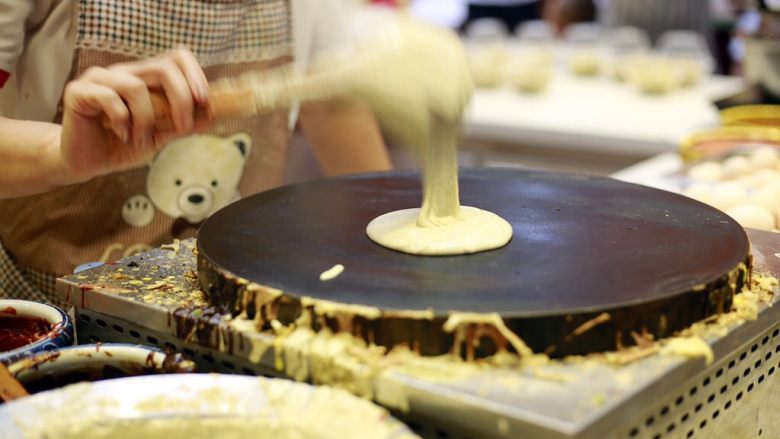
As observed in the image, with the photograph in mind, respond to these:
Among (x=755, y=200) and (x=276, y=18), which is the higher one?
(x=276, y=18)

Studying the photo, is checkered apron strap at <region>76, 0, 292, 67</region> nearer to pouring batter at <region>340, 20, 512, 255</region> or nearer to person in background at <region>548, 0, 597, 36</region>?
pouring batter at <region>340, 20, 512, 255</region>

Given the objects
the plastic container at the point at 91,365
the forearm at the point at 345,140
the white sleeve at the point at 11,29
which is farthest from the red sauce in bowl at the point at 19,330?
the forearm at the point at 345,140

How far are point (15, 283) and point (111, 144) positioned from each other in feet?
1.48

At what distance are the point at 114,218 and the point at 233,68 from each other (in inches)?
13.6

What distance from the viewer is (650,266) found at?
0.99 metres

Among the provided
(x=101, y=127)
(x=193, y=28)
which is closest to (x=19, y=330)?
(x=101, y=127)

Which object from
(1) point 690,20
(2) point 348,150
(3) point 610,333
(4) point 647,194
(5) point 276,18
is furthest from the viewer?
(1) point 690,20

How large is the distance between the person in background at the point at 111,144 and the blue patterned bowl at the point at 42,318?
0.26 m

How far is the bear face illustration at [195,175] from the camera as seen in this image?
1535mm

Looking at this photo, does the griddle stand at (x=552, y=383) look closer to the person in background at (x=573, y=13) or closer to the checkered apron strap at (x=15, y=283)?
the checkered apron strap at (x=15, y=283)

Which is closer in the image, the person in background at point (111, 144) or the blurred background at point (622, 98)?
the person in background at point (111, 144)

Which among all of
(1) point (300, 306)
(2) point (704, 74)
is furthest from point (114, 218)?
(2) point (704, 74)

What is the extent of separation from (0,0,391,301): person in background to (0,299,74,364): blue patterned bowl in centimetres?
26

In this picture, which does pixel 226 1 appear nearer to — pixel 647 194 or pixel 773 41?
pixel 647 194
